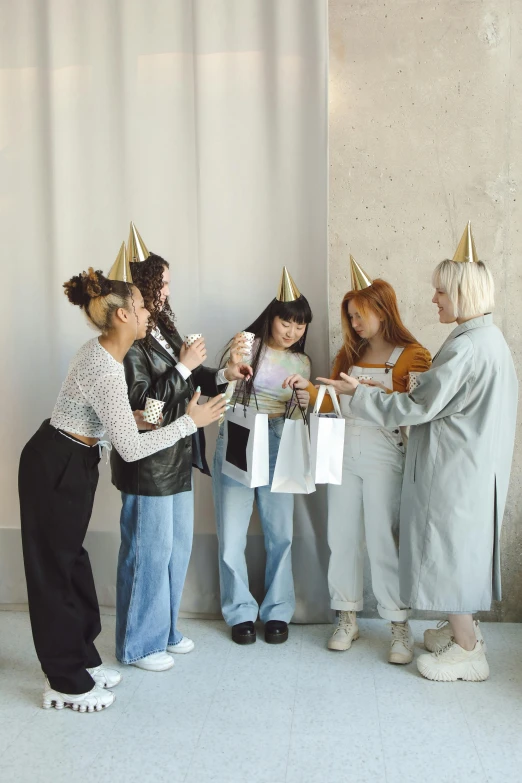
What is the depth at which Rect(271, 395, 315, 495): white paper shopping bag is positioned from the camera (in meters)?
2.70

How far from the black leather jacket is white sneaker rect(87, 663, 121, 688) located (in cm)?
62

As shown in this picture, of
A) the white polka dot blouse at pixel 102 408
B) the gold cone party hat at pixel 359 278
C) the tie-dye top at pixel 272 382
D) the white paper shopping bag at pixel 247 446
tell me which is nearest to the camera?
the white polka dot blouse at pixel 102 408

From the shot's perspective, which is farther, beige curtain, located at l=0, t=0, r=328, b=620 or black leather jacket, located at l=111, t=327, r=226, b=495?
beige curtain, located at l=0, t=0, r=328, b=620

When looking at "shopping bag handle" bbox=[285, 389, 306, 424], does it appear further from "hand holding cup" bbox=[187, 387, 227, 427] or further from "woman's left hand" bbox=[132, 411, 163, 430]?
"woman's left hand" bbox=[132, 411, 163, 430]

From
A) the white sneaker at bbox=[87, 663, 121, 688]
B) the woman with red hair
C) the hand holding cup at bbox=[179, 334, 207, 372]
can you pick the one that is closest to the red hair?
the woman with red hair

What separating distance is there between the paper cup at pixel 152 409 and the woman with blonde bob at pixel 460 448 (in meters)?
0.68

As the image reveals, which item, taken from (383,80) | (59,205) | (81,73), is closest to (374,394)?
(383,80)

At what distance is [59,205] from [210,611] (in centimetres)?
186

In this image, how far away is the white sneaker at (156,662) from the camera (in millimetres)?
2730

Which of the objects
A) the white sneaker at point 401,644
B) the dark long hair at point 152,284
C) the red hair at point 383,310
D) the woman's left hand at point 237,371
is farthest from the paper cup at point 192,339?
the white sneaker at point 401,644

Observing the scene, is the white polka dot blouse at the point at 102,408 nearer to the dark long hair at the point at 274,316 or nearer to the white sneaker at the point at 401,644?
the dark long hair at the point at 274,316

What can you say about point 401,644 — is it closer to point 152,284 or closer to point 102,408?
point 102,408

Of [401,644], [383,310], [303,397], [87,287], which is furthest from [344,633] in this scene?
[87,287]

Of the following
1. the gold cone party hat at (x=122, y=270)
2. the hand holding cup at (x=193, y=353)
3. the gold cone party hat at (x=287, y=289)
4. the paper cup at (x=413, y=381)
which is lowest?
the paper cup at (x=413, y=381)
